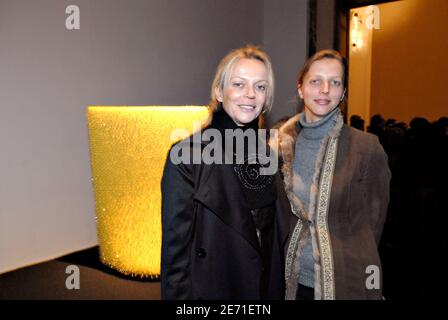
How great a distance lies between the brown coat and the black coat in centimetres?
30

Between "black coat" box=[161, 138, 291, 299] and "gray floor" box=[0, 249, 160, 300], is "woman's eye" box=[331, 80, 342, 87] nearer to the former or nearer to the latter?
"black coat" box=[161, 138, 291, 299]

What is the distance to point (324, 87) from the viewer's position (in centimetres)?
160

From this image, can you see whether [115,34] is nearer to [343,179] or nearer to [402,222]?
[343,179]

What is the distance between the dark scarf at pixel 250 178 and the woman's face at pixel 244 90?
0.12 feet

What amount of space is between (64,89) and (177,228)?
2.11 m

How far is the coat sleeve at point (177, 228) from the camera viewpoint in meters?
1.27

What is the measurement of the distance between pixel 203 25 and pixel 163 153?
2095 millimetres

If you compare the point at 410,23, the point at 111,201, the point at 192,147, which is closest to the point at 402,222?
the point at 111,201

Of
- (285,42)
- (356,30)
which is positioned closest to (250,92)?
(285,42)
